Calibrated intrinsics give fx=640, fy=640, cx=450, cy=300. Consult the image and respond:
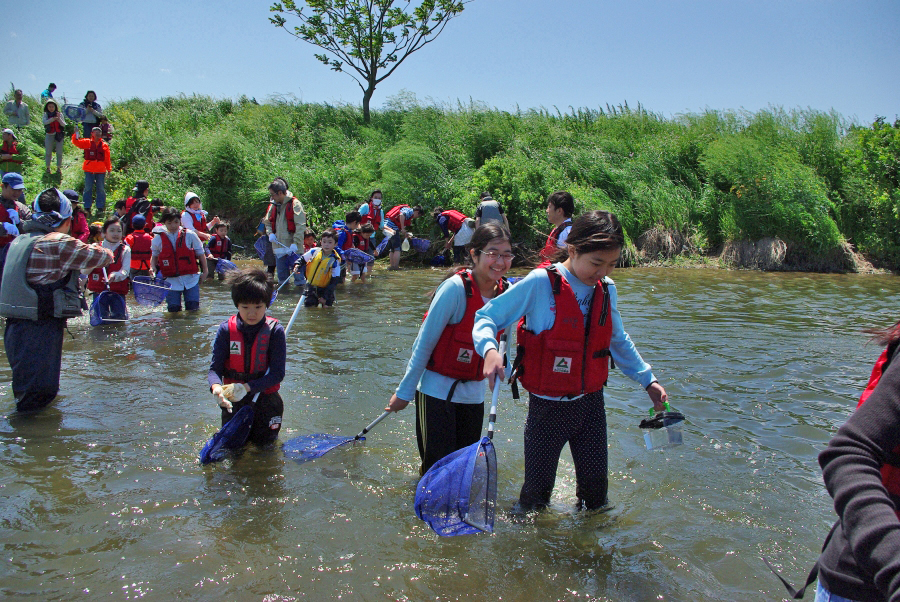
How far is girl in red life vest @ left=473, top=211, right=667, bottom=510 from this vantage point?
311 cm

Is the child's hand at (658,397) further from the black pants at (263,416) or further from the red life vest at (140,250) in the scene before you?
the red life vest at (140,250)

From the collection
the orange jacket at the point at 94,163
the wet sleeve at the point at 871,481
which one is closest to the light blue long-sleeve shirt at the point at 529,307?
the wet sleeve at the point at 871,481

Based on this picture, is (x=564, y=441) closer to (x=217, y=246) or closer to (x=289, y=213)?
(x=289, y=213)

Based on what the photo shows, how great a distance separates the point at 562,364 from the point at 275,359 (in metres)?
2.09

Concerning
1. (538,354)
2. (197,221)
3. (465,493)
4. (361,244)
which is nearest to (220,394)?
(465,493)

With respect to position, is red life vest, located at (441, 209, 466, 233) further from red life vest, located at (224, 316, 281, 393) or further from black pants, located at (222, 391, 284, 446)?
red life vest, located at (224, 316, 281, 393)

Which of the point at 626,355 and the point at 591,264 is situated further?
the point at 626,355

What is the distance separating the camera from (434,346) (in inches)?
140

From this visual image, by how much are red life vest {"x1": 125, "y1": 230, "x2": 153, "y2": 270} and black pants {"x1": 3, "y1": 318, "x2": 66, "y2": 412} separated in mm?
4734

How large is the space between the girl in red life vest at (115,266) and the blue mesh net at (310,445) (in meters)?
5.23

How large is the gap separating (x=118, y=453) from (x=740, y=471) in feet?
15.3

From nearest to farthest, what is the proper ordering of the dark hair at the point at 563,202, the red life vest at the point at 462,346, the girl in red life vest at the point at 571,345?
1. the girl in red life vest at the point at 571,345
2. the red life vest at the point at 462,346
3. the dark hair at the point at 563,202

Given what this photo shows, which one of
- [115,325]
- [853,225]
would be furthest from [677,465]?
[853,225]

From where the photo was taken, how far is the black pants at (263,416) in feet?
14.5
